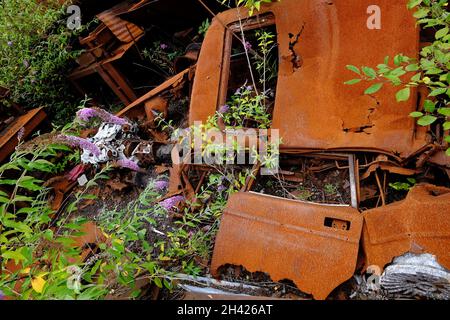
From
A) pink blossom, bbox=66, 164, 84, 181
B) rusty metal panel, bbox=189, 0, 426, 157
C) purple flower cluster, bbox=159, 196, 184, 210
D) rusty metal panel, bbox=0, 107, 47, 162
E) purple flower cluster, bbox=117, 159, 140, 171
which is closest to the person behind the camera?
rusty metal panel, bbox=189, 0, 426, 157

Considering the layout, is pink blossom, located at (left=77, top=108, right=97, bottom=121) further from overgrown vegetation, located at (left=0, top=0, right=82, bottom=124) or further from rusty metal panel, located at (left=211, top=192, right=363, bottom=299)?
overgrown vegetation, located at (left=0, top=0, right=82, bottom=124)

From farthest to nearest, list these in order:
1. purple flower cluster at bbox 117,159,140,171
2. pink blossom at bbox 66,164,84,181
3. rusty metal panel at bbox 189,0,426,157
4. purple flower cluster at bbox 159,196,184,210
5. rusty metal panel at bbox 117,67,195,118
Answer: pink blossom at bbox 66,164,84,181 < rusty metal panel at bbox 117,67,195,118 < purple flower cluster at bbox 117,159,140,171 < purple flower cluster at bbox 159,196,184,210 < rusty metal panel at bbox 189,0,426,157

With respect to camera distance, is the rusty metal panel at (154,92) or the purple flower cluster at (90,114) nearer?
the purple flower cluster at (90,114)

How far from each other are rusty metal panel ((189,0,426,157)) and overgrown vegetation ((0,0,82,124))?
3292 mm

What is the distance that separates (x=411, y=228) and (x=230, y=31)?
1.80 meters

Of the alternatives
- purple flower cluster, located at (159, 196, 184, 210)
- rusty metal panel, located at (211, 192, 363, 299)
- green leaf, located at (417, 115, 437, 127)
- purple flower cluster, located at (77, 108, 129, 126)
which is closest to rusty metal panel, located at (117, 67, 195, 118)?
purple flower cluster, located at (77, 108, 129, 126)

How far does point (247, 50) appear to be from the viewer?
258cm

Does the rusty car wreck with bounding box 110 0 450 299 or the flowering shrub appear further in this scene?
the flowering shrub

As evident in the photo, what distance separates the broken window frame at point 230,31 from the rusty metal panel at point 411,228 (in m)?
1.27

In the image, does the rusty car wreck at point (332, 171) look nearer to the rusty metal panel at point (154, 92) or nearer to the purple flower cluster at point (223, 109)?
the purple flower cluster at point (223, 109)

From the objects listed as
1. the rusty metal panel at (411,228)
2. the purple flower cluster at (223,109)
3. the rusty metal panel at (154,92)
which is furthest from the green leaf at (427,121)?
the rusty metal panel at (154,92)

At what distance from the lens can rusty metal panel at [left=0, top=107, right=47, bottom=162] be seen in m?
3.72

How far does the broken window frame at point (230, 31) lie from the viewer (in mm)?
2373

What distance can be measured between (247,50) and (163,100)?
1.14 meters
